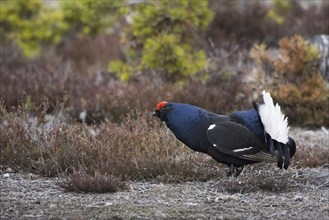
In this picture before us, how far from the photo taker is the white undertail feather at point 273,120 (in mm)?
6395

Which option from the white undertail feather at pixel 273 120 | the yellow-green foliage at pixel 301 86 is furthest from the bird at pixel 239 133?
the yellow-green foliage at pixel 301 86

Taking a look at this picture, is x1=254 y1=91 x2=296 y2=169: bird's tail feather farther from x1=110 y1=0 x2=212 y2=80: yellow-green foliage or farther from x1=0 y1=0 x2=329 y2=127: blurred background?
x1=110 y1=0 x2=212 y2=80: yellow-green foliage

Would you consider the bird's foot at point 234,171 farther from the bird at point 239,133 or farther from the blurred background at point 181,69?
the blurred background at point 181,69

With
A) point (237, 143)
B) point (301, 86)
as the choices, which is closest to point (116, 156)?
point (237, 143)

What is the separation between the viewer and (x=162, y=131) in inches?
306

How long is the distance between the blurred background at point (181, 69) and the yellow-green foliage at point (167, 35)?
2 centimetres

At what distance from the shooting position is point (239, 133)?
21.7 feet

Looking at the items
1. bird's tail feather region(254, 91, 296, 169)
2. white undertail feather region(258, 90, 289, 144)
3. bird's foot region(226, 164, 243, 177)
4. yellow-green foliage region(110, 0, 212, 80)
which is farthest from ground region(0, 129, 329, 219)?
yellow-green foliage region(110, 0, 212, 80)

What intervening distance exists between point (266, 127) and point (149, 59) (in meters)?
5.20

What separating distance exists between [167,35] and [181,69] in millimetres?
565

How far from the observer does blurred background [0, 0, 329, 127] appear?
10391 mm

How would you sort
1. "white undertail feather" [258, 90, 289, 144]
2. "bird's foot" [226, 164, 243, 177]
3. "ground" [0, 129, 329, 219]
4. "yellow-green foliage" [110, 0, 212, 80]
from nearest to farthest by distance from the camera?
"ground" [0, 129, 329, 219] → "white undertail feather" [258, 90, 289, 144] → "bird's foot" [226, 164, 243, 177] → "yellow-green foliage" [110, 0, 212, 80]

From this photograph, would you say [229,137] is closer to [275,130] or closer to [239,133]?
[239,133]

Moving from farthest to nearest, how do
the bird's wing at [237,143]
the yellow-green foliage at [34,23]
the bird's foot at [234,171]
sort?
the yellow-green foliage at [34,23] → the bird's foot at [234,171] → the bird's wing at [237,143]
